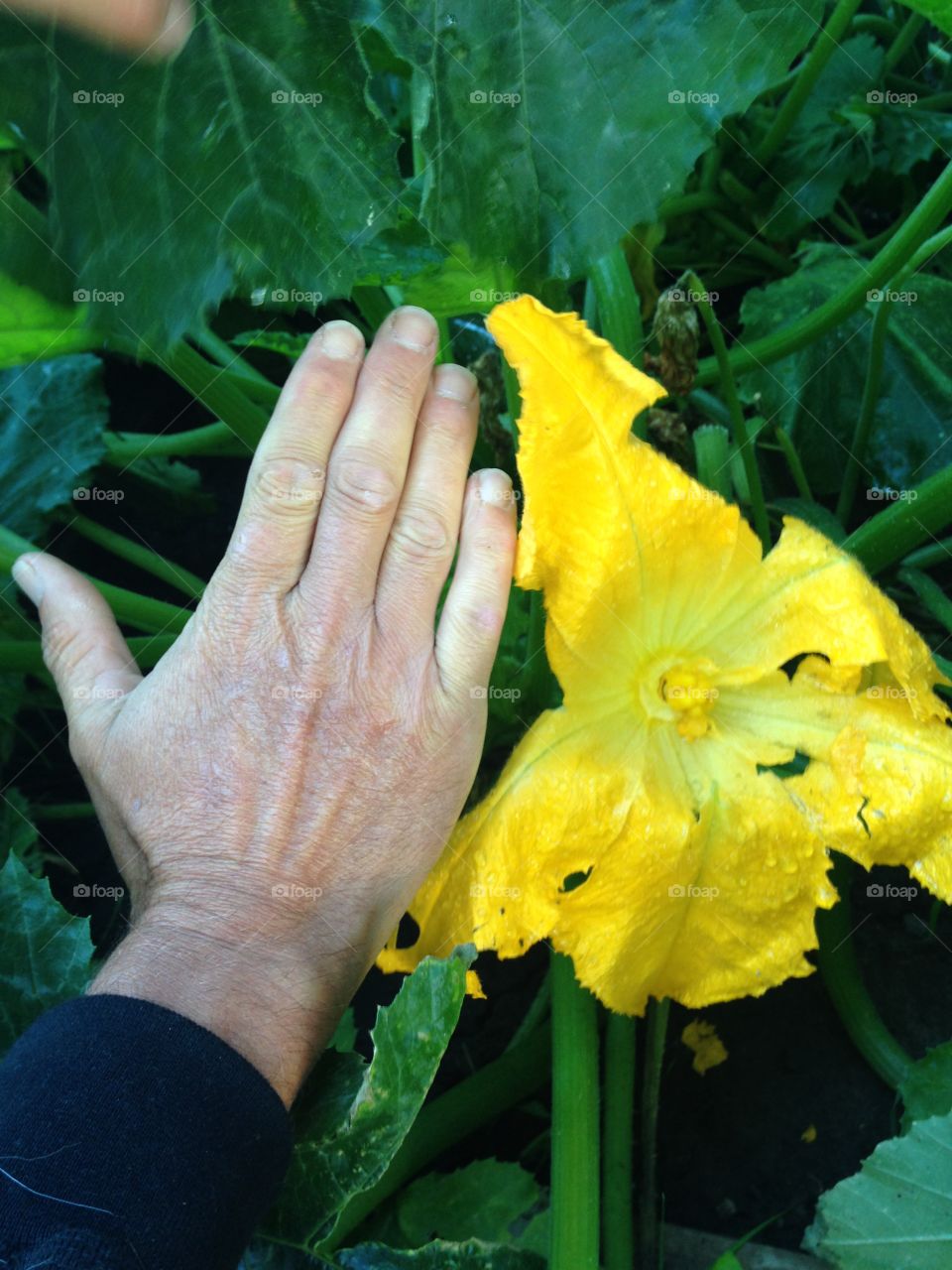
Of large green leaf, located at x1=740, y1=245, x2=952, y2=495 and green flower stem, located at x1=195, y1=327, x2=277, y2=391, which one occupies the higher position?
large green leaf, located at x1=740, y1=245, x2=952, y2=495

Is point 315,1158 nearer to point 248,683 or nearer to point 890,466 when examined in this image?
point 248,683

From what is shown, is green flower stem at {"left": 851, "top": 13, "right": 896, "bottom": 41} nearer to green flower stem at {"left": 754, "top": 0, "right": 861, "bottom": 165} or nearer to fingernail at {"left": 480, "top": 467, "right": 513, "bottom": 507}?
green flower stem at {"left": 754, "top": 0, "right": 861, "bottom": 165}

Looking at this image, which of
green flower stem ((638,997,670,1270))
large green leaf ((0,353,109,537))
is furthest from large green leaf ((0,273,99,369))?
green flower stem ((638,997,670,1270))

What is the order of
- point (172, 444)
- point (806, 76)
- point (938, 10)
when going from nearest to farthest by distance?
point (938, 10), point (806, 76), point (172, 444)

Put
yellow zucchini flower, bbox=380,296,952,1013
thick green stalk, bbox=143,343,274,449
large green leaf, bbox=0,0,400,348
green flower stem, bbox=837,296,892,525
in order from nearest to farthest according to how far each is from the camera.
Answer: large green leaf, bbox=0,0,400,348 → yellow zucchini flower, bbox=380,296,952,1013 → thick green stalk, bbox=143,343,274,449 → green flower stem, bbox=837,296,892,525

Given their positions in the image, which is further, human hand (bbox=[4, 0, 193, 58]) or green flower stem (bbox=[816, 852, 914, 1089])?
green flower stem (bbox=[816, 852, 914, 1089])

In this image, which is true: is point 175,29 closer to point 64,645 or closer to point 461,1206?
point 64,645

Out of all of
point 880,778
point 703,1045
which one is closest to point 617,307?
point 880,778
